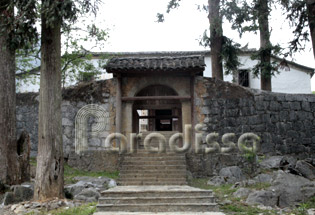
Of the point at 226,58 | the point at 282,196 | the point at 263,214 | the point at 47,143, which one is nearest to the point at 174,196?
the point at 263,214

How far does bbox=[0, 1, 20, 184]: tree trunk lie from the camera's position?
24.4ft

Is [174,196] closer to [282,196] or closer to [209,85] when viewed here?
[282,196]

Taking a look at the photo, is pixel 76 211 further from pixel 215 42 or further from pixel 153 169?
pixel 215 42

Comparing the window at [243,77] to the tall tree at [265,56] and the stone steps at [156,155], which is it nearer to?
the tall tree at [265,56]

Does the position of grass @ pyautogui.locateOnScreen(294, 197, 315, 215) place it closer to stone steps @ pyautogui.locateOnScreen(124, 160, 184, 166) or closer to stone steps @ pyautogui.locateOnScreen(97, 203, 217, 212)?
stone steps @ pyautogui.locateOnScreen(97, 203, 217, 212)

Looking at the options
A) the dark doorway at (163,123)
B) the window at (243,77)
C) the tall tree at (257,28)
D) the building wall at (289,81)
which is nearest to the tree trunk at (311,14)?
the tall tree at (257,28)

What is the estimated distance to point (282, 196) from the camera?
6.53m

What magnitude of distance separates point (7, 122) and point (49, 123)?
1.66 meters

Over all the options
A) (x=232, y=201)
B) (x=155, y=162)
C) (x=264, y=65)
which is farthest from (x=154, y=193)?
(x=264, y=65)

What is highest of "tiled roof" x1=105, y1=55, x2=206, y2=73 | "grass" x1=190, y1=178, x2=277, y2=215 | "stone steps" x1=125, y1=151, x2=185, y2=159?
"tiled roof" x1=105, y1=55, x2=206, y2=73

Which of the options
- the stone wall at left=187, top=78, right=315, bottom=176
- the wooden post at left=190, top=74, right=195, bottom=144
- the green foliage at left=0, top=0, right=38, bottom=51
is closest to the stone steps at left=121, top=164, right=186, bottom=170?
the wooden post at left=190, top=74, right=195, bottom=144

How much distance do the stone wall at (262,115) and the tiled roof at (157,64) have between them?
30.0 inches

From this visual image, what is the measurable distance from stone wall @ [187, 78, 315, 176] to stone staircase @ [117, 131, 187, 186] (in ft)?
5.51

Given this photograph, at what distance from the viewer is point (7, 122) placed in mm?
7539
